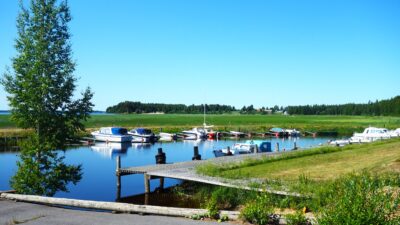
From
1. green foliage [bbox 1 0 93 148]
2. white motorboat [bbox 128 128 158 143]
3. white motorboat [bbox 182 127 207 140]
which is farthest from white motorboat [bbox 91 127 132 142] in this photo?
green foliage [bbox 1 0 93 148]

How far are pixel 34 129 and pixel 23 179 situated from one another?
92.6 inches

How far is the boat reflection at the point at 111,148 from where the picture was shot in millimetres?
52906

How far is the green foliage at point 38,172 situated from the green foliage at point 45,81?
0.52 meters

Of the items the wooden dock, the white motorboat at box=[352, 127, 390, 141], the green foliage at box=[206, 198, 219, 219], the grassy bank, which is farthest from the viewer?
the white motorboat at box=[352, 127, 390, 141]

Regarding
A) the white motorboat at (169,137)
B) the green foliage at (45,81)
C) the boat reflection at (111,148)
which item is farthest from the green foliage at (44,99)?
the white motorboat at (169,137)

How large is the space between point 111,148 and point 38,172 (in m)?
42.1

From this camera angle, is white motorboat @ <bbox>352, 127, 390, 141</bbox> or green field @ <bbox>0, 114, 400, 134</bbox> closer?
white motorboat @ <bbox>352, 127, 390, 141</bbox>

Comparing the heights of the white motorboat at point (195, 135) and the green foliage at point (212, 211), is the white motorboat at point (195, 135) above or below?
below

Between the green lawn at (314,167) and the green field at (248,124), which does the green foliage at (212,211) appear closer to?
the green lawn at (314,167)

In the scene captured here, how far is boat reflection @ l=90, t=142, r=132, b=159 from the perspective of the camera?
52.9m

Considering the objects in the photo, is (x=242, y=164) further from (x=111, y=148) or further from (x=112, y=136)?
(x=112, y=136)

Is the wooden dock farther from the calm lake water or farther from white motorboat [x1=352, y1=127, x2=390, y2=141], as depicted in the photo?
white motorboat [x1=352, y1=127, x2=390, y2=141]

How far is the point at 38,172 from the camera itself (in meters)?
18.1

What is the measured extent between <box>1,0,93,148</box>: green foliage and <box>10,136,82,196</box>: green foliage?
519 millimetres
